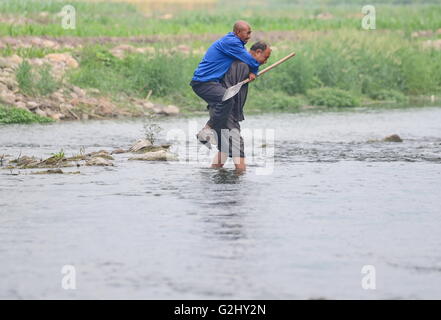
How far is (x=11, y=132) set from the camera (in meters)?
19.1

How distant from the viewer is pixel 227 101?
13.5m

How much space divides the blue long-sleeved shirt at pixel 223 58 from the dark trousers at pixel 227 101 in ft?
0.22

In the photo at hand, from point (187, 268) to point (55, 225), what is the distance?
220 centimetres

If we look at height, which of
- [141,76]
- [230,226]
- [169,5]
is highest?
[169,5]

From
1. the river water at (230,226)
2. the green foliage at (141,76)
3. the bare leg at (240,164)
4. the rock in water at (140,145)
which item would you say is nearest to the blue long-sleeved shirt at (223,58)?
the bare leg at (240,164)

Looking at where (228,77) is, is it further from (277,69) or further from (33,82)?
(277,69)

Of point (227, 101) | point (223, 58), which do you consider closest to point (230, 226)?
point (227, 101)

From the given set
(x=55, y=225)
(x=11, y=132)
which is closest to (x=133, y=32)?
(x=11, y=132)

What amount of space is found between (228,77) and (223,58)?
0.24 m

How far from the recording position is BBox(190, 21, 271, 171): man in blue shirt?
1342 cm

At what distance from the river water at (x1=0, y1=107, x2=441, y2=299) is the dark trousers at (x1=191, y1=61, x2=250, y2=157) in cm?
63

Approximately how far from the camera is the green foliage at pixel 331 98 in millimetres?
26656

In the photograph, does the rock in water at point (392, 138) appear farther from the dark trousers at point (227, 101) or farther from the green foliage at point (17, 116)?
the green foliage at point (17, 116)

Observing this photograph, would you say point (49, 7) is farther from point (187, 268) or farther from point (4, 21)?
point (187, 268)
